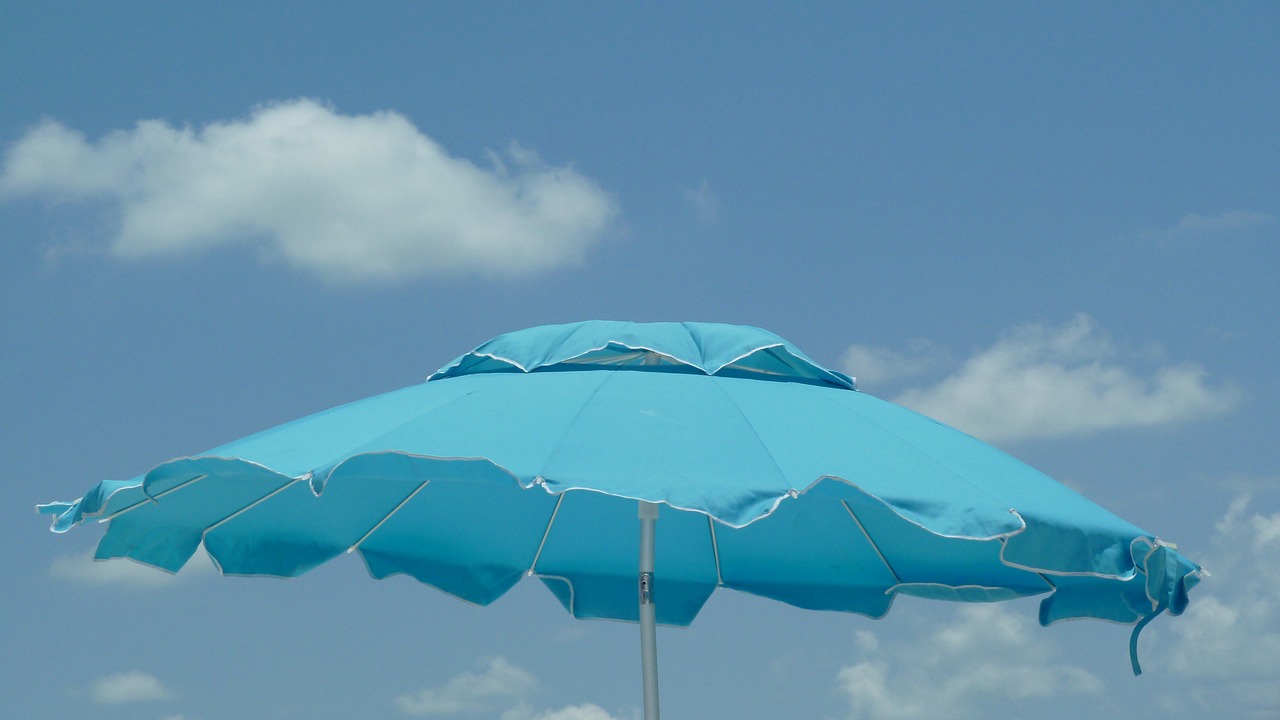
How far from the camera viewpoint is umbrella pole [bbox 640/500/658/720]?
6016 mm

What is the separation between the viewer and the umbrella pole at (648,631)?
6.02m

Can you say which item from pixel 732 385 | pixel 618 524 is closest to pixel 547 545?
pixel 618 524

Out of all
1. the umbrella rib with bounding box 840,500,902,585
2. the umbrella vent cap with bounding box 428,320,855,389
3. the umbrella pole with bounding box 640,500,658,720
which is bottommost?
the umbrella pole with bounding box 640,500,658,720

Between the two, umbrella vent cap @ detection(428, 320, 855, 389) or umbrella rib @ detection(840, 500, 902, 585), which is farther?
umbrella rib @ detection(840, 500, 902, 585)

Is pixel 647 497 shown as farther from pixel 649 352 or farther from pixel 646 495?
pixel 649 352

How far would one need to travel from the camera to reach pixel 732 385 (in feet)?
16.8

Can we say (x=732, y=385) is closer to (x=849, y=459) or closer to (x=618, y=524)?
(x=849, y=459)

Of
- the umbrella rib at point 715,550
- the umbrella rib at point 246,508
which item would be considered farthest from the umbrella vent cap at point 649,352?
the umbrella rib at point 715,550

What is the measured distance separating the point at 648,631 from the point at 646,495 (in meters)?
2.41

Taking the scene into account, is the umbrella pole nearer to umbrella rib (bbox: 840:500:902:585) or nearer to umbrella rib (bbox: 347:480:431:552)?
umbrella rib (bbox: 840:500:902:585)

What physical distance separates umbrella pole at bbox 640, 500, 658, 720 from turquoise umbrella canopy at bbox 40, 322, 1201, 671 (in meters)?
0.90

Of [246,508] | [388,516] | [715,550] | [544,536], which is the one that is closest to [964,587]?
[715,550]

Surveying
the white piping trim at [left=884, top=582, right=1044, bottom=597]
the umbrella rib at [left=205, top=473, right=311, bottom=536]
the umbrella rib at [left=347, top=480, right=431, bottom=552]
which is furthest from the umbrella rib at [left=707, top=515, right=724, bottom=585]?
the umbrella rib at [left=205, top=473, right=311, bottom=536]

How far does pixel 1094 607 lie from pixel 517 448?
11.8 feet
